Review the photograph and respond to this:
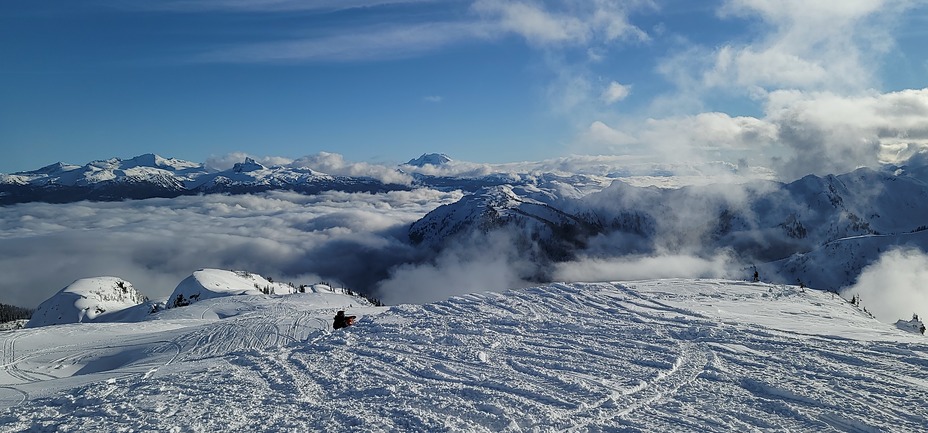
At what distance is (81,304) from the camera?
103 metres

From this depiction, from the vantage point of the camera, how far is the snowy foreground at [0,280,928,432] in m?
9.49

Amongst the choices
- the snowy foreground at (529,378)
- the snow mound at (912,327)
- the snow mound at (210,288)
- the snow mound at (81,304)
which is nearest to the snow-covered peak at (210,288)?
the snow mound at (210,288)

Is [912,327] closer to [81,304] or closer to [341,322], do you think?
[341,322]

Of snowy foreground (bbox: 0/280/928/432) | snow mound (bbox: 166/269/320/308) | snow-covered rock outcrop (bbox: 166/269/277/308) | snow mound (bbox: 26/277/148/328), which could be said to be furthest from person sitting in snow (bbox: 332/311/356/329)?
snow mound (bbox: 26/277/148/328)

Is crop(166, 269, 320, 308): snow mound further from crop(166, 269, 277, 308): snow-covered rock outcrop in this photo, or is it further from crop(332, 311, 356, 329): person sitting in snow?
crop(332, 311, 356, 329): person sitting in snow

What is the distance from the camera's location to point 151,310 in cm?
8062

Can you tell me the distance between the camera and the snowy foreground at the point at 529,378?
9.49m

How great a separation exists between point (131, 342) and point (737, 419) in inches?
998

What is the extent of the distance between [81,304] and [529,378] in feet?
401

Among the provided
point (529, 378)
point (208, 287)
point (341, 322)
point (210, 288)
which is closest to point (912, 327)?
point (529, 378)

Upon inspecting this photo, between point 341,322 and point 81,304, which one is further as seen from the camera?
point 81,304

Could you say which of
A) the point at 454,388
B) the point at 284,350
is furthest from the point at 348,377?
the point at 284,350

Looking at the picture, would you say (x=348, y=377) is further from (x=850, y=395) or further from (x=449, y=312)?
(x=850, y=395)

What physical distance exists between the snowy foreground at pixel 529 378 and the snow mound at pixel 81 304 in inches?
3897
